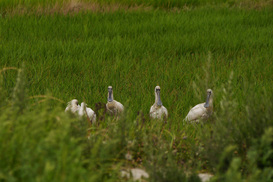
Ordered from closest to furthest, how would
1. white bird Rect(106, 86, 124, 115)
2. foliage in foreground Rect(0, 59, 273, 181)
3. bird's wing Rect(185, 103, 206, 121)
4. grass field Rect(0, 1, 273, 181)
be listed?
foliage in foreground Rect(0, 59, 273, 181)
grass field Rect(0, 1, 273, 181)
bird's wing Rect(185, 103, 206, 121)
white bird Rect(106, 86, 124, 115)

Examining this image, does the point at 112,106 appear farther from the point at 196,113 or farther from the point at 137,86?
the point at 137,86

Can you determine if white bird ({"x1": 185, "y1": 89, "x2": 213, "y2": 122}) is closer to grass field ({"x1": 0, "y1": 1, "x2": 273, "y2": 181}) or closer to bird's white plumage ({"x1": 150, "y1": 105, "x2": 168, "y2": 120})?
grass field ({"x1": 0, "y1": 1, "x2": 273, "y2": 181})

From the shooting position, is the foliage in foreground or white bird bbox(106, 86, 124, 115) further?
white bird bbox(106, 86, 124, 115)

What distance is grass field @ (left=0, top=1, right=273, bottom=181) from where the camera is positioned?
7.80ft

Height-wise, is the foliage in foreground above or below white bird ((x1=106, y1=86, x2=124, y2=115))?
below

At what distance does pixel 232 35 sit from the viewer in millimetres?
8469

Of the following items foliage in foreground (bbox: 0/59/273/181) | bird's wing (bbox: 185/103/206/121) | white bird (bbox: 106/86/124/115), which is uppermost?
white bird (bbox: 106/86/124/115)

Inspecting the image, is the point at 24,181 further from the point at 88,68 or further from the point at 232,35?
the point at 232,35

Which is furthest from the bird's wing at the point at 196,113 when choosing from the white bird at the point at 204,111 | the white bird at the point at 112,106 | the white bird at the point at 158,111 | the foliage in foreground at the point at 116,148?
the white bird at the point at 112,106

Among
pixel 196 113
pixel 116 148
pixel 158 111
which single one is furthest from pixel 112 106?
pixel 116 148

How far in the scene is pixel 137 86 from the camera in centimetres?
534

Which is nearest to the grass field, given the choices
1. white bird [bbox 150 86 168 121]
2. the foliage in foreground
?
the foliage in foreground

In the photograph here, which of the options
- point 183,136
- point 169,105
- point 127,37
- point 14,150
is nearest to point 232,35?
point 127,37

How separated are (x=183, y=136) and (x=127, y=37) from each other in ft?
15.9
